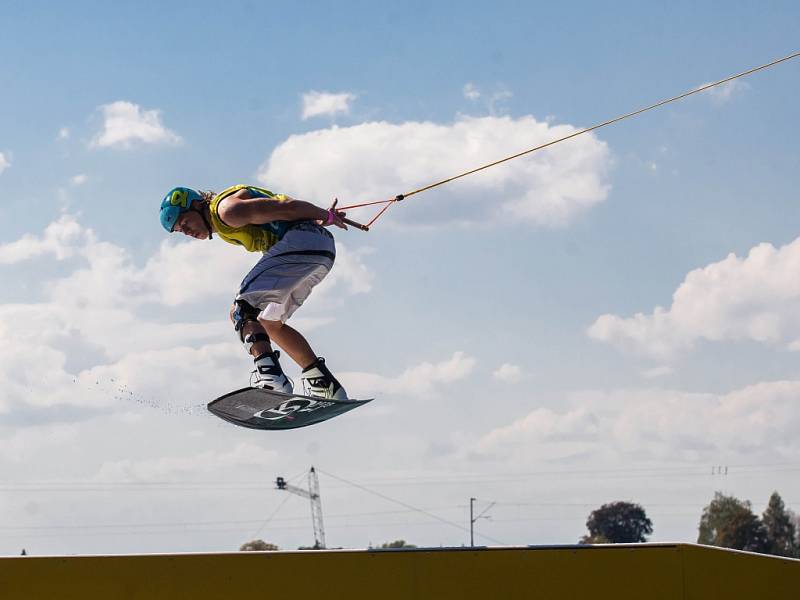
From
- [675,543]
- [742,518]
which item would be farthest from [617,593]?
[742,518]

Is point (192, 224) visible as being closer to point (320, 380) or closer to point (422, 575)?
point (320, 380)

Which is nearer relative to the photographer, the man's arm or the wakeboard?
the man's arm

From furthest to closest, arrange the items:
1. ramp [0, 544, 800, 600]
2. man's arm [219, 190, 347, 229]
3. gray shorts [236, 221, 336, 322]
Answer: gray shorts [236, 221, 336, 322], man's arm [219, 190, 347, 229], ramp [0, 544, 800, 600]

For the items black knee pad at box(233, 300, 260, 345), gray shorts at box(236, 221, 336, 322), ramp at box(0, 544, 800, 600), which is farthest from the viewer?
black knee pad at box(233, 300, 260, 345)

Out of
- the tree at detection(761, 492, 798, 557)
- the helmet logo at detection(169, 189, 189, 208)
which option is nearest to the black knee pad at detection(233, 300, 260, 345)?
the helmet logo at detection(169, 189, 189, 208)

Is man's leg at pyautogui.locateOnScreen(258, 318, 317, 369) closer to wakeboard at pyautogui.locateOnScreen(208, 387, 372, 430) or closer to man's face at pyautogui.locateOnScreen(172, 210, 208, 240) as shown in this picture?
wakeboard at pyautogui.locateOnScreen(208, 387, 372, 430)

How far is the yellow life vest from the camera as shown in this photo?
13297 mm

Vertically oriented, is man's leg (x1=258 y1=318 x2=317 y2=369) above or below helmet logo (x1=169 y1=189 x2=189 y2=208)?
below

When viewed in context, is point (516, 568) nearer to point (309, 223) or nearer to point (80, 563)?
point (80, 563)

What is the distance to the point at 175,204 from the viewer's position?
1345 centimetres

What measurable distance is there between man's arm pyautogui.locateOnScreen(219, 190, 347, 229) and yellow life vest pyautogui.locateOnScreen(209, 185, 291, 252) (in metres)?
0.09

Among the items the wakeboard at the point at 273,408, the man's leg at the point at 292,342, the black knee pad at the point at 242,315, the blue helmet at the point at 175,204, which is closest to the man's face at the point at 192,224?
the blue helmet at the point at 175,204

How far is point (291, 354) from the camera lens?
14.1 meters

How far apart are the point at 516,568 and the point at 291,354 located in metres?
5.35
